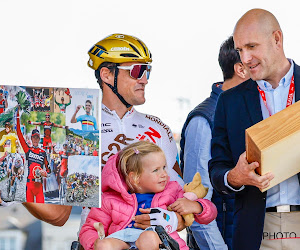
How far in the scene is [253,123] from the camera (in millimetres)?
3164

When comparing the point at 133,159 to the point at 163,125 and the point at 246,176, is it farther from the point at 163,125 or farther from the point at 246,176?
the point at 246,176

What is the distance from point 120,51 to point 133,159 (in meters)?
0.74

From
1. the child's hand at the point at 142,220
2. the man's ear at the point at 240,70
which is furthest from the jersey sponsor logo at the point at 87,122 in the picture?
the man's ear at the point at 240,70

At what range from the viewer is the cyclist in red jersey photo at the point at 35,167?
3.07 metres

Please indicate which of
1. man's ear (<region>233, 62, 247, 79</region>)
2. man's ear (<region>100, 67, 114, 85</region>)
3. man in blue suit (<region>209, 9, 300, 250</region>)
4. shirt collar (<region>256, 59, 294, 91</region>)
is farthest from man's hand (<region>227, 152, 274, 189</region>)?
man's ear (<region>233, 62, 247, 79</region>)

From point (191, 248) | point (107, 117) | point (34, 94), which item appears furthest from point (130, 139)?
point (191, 248)

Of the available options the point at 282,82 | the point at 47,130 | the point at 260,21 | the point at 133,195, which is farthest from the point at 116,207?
the point at 260,21

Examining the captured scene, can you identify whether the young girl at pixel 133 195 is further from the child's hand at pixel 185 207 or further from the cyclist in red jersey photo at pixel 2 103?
the cyclist in red jersey photo at pixel 2 103

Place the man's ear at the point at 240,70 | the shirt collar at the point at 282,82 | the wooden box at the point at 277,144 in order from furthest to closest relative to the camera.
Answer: the man's ear at the point at 240,70 < the shirt collar at the point at 282,82 < the wooden box at the point at 277,144

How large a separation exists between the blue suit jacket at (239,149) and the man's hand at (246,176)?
0.37 feet

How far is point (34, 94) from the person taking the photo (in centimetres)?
310

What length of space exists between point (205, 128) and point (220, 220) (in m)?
0.61

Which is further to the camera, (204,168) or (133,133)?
(204,168)

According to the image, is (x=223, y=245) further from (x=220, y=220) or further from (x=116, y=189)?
(x=116, y=189)
